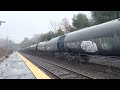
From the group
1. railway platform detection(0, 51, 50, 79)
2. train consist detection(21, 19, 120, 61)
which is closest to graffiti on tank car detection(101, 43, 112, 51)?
train consist detection(21, 19, 120, 61)

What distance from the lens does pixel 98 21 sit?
122ft


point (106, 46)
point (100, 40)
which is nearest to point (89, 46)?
point (100, 40)

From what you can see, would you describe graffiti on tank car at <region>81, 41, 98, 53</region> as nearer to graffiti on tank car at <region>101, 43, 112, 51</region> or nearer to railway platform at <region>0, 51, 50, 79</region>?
graffiti on tank car at <region>101, 43, 112, 51</region>

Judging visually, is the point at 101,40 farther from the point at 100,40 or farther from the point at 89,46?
the point at 89,46

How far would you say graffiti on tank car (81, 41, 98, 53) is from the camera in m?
16.0

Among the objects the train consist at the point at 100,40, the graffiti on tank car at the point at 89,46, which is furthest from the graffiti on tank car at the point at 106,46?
the graffiti on tank car at the point at 89,46

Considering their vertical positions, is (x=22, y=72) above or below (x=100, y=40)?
below

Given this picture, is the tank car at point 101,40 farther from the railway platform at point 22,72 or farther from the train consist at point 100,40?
A: the railway platform at point 22,72

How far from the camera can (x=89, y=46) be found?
16.9 meters

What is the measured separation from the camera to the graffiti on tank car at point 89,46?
16009mm
